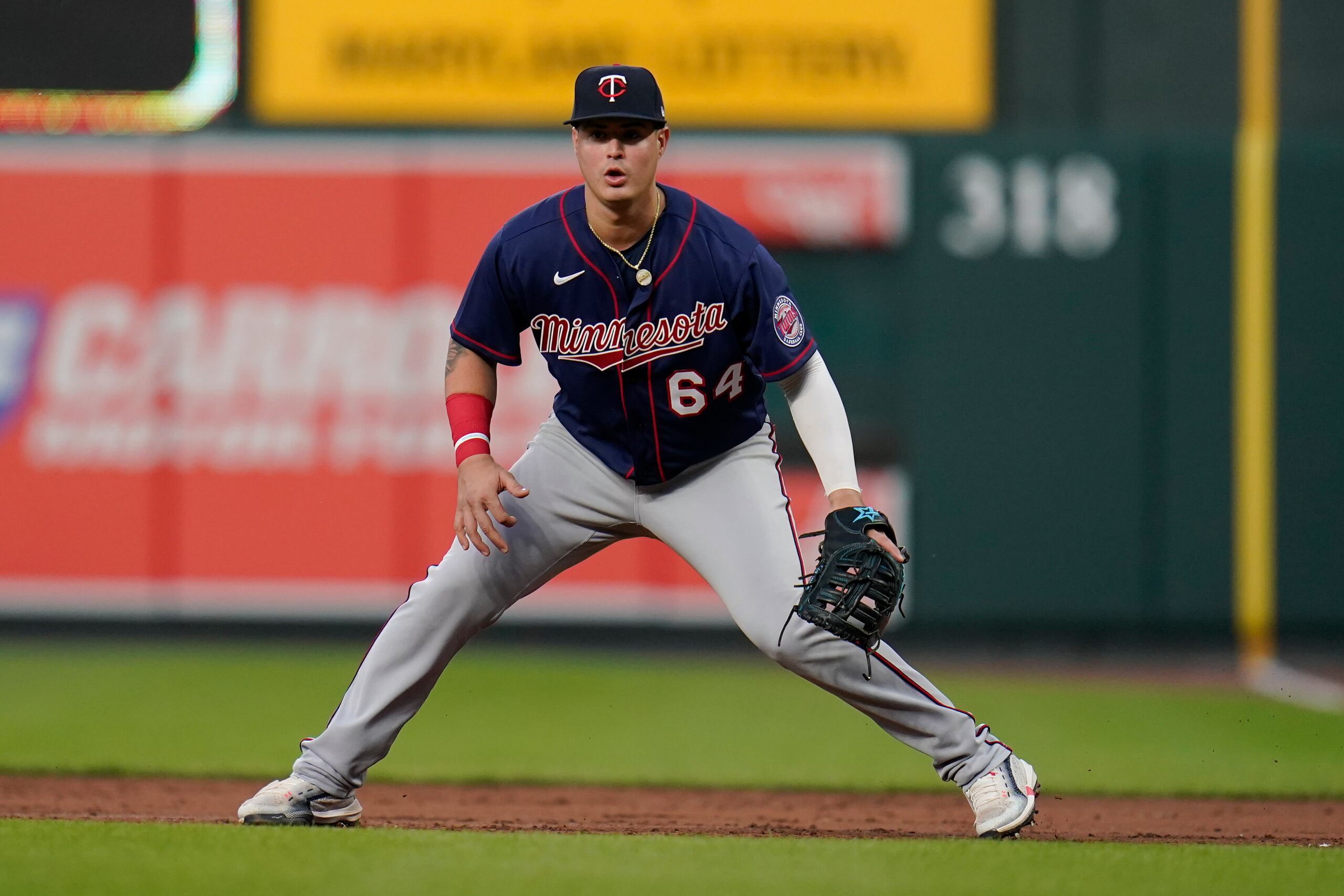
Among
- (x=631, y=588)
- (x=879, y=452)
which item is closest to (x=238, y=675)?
(x=631, y=588)

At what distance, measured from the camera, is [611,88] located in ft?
10.6

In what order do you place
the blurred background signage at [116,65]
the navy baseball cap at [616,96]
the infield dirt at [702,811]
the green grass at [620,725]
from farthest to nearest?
the blurred background signage at [116,65] < the green grass at [620,725] < the infield dirt at [702,811] < the navy baseball cap at [616,96]

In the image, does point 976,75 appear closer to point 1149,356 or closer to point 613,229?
point 1149,356

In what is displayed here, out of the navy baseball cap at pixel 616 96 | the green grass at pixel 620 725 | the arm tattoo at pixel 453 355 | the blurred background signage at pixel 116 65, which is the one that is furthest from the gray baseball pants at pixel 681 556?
the blurred background signage at pixel 116 65

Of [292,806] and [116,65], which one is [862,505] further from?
[116,65]

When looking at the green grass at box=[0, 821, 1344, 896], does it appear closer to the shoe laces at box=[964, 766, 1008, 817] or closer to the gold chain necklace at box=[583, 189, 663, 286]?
the shoe laces at box=[964, 766, 1008, 817]

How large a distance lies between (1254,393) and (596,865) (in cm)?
580

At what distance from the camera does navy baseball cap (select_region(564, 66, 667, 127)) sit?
10.6 ft

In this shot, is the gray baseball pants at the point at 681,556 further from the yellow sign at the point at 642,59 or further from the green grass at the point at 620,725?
the yellow sign at the point at 642,59

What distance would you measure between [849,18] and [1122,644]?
3.40m

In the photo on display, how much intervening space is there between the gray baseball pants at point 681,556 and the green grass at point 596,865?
0.21 meters

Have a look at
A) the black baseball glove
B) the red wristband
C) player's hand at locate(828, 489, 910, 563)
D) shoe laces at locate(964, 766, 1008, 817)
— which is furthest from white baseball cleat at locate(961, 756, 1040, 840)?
the red wristband

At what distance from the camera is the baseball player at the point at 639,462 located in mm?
3346

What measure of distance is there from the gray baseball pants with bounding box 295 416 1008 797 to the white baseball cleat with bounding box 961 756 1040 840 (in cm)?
3
